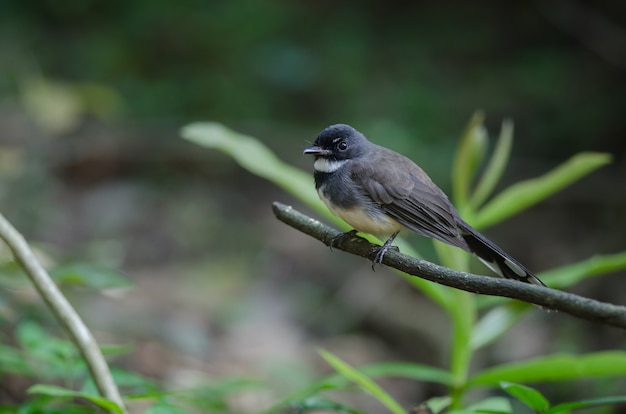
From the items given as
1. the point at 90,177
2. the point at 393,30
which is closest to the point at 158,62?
the point at 90,177

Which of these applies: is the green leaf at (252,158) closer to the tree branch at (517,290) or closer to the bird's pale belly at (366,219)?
the bird's pale belly at (366,219)

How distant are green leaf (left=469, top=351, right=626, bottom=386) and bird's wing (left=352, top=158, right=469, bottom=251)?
50cm

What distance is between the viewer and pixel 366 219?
266cm

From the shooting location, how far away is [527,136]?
8.17 metres

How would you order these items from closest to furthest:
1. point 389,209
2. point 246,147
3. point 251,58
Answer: point 389,209, point 246,147, point 251,58

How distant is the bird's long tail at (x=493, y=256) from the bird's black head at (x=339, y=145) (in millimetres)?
570

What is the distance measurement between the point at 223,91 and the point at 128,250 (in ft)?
8.80

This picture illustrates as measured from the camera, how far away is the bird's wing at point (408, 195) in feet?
8.32

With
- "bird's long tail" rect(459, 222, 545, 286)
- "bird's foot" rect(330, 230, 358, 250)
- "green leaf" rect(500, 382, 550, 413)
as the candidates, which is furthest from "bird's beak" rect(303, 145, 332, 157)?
"green leaf" rect(500, 382, 550, 413)

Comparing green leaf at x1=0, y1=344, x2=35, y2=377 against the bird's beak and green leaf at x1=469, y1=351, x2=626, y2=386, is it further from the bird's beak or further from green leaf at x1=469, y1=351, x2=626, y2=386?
green leaf at x1=469, y1=351, x2=626, y2=386

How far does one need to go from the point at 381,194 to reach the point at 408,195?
11 cm

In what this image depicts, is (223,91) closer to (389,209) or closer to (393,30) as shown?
(393,30)

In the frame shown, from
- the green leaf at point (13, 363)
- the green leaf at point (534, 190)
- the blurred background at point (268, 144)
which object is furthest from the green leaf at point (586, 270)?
the blurred background at point (268, 144)

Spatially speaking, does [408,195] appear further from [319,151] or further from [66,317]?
[66,317]
